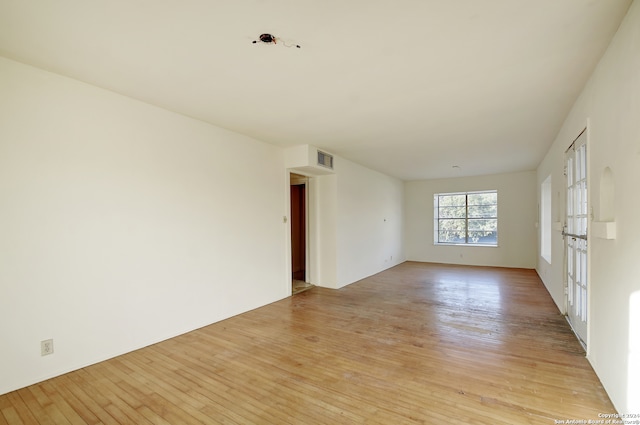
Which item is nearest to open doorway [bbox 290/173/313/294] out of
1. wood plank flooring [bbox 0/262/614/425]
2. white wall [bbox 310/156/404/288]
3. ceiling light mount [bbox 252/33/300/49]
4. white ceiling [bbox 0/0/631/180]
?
white wall [bbox 310/156/404/288]

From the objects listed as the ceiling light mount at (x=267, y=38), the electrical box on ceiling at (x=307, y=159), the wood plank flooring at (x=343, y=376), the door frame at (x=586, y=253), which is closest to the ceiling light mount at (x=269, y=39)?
the ceiling light mount at (x=267, y=38)

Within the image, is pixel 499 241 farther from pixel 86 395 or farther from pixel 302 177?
pixel 86 395

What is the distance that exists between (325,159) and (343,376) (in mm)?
3580

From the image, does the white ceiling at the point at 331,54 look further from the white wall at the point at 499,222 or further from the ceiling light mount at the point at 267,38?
A: the white wall at the point at 499,222

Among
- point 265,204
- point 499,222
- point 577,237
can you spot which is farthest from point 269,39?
point 499,222

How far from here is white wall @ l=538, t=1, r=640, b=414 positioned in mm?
1633

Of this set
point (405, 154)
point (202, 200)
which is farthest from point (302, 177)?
point (202, 200)

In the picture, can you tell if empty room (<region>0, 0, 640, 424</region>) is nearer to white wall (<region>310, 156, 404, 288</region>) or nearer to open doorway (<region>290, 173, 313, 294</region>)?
white wall (<region>310, 156, 404, 288</region>)

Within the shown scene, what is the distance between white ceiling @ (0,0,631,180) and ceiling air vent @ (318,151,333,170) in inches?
50.6

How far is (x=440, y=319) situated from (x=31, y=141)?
4.59 metres

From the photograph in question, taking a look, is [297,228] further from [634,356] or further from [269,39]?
[634,356]

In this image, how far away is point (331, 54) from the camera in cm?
212

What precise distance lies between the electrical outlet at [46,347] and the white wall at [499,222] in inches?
324

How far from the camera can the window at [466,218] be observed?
7.92m
